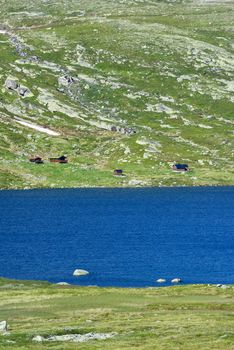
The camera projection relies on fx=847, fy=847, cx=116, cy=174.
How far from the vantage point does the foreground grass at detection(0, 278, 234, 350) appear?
57.5m

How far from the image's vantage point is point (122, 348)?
55.7 metres

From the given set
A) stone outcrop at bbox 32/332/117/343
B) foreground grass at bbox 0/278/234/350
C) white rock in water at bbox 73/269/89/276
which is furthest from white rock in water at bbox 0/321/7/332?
white rock in water at bbox 73/269/89/276

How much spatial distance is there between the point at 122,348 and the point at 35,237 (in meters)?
103

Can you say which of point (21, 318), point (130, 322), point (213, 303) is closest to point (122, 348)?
point (130, 322)

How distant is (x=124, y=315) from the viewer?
70938 millimetres

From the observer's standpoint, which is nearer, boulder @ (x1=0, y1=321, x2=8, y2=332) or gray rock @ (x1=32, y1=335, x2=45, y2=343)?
gray rock @ (x1=32, y1=335, x2=45, y2=343)

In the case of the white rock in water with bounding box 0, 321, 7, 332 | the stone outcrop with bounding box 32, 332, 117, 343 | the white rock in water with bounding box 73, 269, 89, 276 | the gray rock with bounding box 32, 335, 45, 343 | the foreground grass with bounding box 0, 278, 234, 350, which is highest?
the white rock in water with bounding box 0, 321, 7, 332

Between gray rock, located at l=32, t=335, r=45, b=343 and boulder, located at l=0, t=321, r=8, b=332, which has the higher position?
boulder, located at l=0, t=321, r=8, b=332

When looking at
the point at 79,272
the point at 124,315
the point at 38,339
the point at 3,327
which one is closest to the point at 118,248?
the point at 79,272

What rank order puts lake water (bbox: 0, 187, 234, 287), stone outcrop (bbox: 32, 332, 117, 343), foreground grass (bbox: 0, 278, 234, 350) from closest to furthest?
foreground grass (bbox: 0, 278, 234, 350)
stone outcrop (bbox: 32, 332, 117, 343)
lake water (bbox: 0, 187, 234, 287)

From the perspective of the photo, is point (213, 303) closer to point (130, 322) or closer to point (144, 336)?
point (130, 322)

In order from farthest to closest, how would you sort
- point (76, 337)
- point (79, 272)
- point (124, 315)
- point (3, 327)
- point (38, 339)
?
1. point (79, 272)
2. point (124, 315)
3. point (3, 327)
4. point (76, 337)
5. point (38, 339)

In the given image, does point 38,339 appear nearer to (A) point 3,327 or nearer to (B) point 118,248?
(A) point 3,327

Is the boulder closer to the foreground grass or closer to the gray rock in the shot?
the foreground grass
